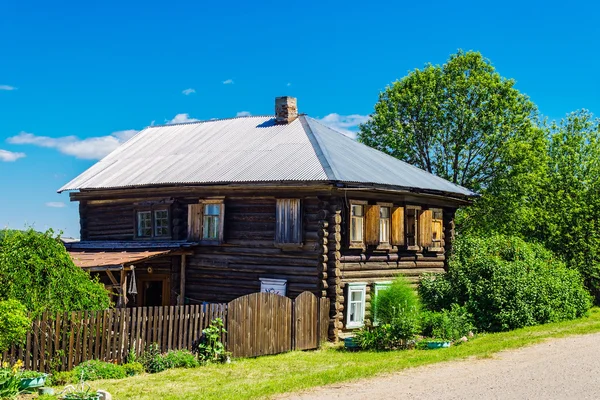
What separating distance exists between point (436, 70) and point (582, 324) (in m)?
19.6

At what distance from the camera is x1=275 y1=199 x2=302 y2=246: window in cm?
2272

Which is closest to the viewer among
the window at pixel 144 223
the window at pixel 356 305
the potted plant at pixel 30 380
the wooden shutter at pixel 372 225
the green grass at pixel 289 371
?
the potted plant at pixel 30 380

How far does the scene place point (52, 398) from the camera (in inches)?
464

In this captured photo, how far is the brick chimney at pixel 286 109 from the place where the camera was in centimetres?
2814

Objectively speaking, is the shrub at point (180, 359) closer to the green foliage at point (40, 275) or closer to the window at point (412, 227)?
the green foliage at point (40, 275)

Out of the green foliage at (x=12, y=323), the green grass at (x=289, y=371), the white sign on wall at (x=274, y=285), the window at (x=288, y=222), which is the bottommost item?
the green grass at (x=289, y=371)

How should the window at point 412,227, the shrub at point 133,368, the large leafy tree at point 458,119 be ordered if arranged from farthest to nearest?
1. the large leafy tree at point 458,119
2. the window at point 412,227
3. the shrub at point 133,368

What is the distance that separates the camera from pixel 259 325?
61.4 feet

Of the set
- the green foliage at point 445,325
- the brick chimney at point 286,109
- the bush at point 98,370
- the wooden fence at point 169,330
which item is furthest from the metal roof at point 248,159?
the bush at point 98,370

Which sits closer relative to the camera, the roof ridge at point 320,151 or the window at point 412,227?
the roof ridge at point 320,151

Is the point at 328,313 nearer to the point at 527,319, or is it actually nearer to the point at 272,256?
the point at 272,256

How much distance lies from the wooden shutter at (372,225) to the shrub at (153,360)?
9.47m

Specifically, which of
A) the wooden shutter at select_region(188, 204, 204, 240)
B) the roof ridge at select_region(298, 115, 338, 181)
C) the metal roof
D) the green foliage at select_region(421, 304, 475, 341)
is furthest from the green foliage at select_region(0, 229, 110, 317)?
the green foliage at select_region(421, 304, 475, 341)

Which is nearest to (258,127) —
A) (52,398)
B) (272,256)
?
(272,256)
